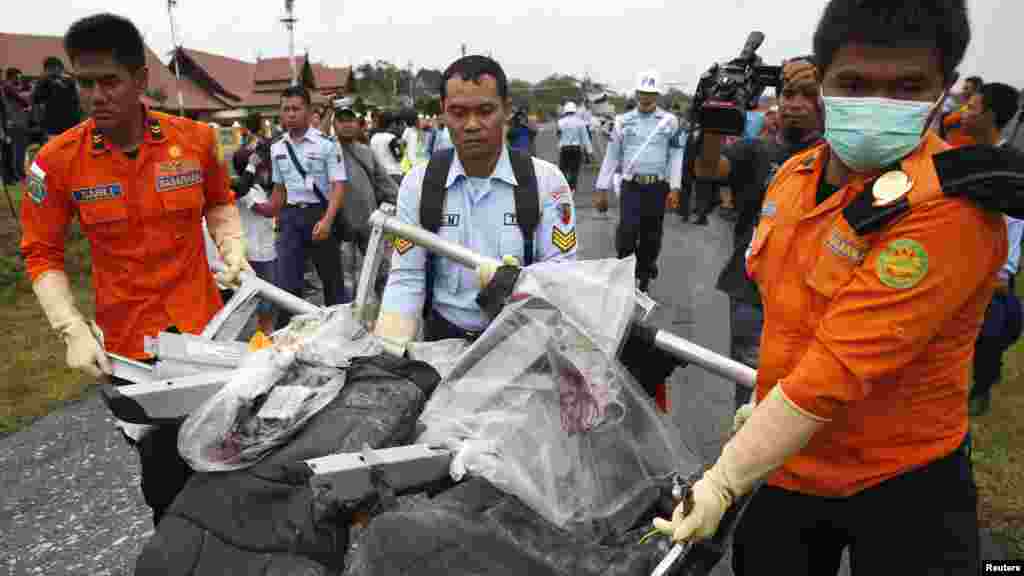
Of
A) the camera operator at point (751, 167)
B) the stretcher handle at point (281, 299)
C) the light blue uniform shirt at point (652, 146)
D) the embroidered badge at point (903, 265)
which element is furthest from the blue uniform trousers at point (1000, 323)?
the light blue uniform shirt at point (652, 146)

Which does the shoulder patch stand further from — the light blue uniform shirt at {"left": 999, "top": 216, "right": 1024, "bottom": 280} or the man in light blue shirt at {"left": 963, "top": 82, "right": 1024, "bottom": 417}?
the light blue uniform shirt at {"left": 999, "top": 216, "right": 1024, "bottom": 280}

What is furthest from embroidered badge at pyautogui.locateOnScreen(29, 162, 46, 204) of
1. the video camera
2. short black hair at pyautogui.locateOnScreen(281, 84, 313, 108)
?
short black hair at pyautogui.locateOnScreen(281, 84, 313, 108)

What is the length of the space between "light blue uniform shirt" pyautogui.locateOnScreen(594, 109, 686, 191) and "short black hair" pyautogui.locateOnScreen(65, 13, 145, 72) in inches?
229

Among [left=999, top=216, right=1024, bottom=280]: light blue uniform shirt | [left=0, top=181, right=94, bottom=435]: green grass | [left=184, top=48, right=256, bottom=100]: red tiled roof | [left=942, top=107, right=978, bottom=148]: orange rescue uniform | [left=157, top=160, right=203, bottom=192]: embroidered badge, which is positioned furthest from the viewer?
[left=184, top=48, right=256, bottom=100]: red tiled roof

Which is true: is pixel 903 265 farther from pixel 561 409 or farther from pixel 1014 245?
pixel 1014 245

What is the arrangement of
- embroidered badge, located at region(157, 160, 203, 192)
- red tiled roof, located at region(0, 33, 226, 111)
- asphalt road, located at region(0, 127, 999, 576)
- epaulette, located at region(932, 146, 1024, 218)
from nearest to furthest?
epaulette, located at region(932, 146, 1024, 218) → embroidered badge, located at region(157, 160, 203, 192) → asphalt road, located at region(0, 127, 999, 576) → red tiled roof, located at region(0, 33, 226, 111)

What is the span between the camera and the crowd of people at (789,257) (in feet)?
4.27

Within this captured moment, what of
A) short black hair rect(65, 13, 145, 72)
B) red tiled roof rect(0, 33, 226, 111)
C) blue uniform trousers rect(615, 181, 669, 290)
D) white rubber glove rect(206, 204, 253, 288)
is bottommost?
blue uniform trousers rect(615, 181, 669, 290)

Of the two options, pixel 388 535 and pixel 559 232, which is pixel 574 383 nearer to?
pixel 388 535

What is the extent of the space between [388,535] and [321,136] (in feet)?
17.5

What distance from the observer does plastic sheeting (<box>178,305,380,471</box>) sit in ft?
4.86

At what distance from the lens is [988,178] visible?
4.00 feet

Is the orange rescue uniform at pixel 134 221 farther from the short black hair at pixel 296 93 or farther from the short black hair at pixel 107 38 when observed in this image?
the short black hair at pixel 296 93

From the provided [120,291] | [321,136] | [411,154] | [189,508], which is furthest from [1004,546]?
[411,154]
